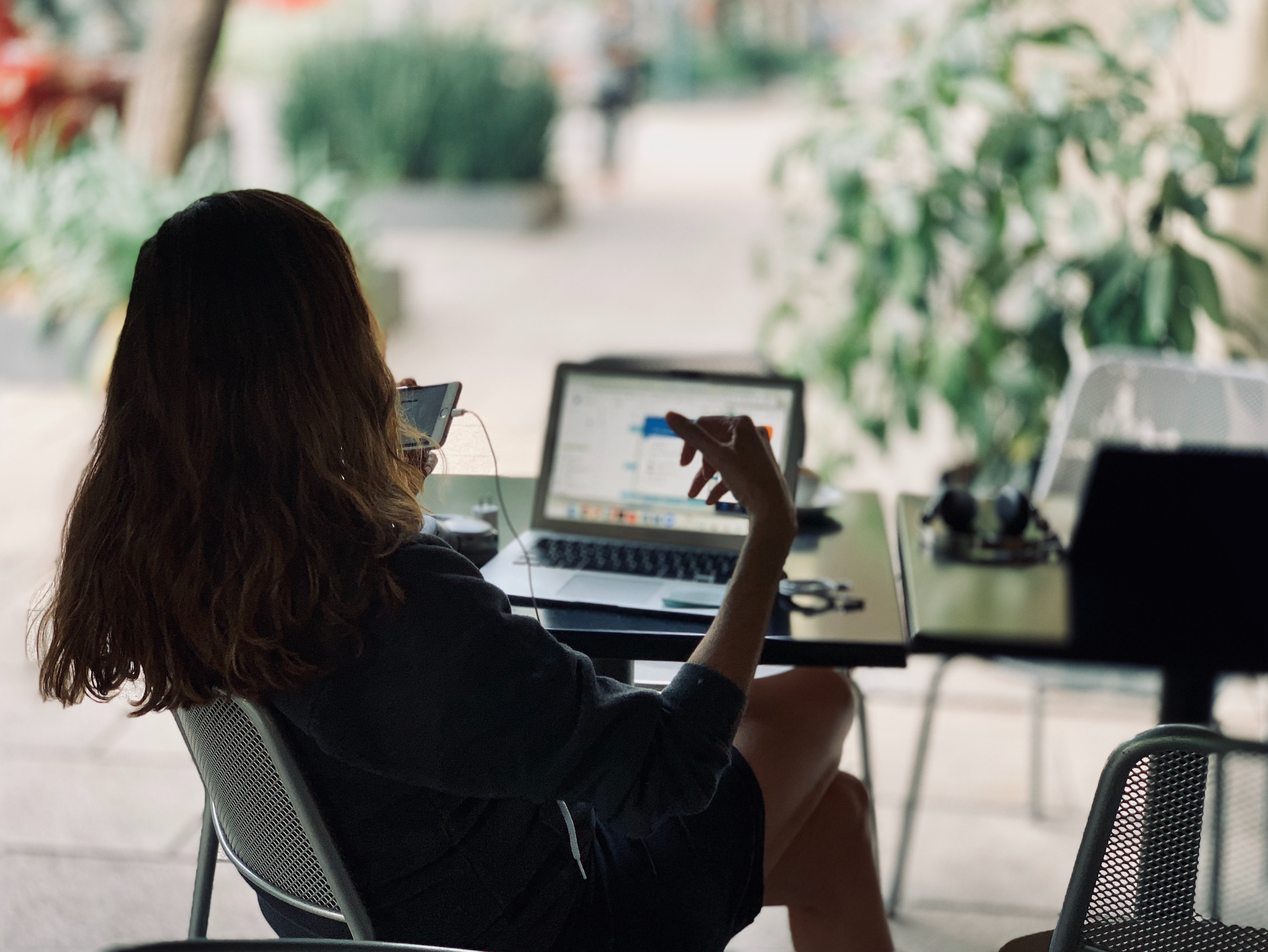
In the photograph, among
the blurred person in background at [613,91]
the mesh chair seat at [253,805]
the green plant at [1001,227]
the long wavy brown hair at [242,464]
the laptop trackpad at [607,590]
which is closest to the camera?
the long wavy brown hair at [242,464]

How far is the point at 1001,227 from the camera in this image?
11.1 ft

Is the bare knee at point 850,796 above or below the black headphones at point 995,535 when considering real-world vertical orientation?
below

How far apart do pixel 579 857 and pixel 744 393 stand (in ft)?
2.42

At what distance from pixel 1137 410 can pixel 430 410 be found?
1652mm

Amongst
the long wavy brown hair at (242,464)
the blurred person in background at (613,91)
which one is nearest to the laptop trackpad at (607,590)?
the long wavy brown hair at (242,464)

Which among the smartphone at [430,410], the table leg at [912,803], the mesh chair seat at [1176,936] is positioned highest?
the smartphone at [430,410]

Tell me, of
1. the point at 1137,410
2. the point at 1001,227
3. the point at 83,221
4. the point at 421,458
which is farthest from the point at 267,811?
the point at 83,221

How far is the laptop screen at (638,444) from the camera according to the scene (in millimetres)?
1928

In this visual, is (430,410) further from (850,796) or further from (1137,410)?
(1137,410)

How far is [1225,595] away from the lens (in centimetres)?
181

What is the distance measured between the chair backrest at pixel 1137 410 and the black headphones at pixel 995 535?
637 mm

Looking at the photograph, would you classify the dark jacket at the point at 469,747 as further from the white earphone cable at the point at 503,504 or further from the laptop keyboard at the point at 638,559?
the laptop keyboard at the point at 638,559

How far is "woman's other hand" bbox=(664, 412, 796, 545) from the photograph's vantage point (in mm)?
1423

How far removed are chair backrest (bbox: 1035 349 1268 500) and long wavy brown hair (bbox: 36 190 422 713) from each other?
172 centimetres
